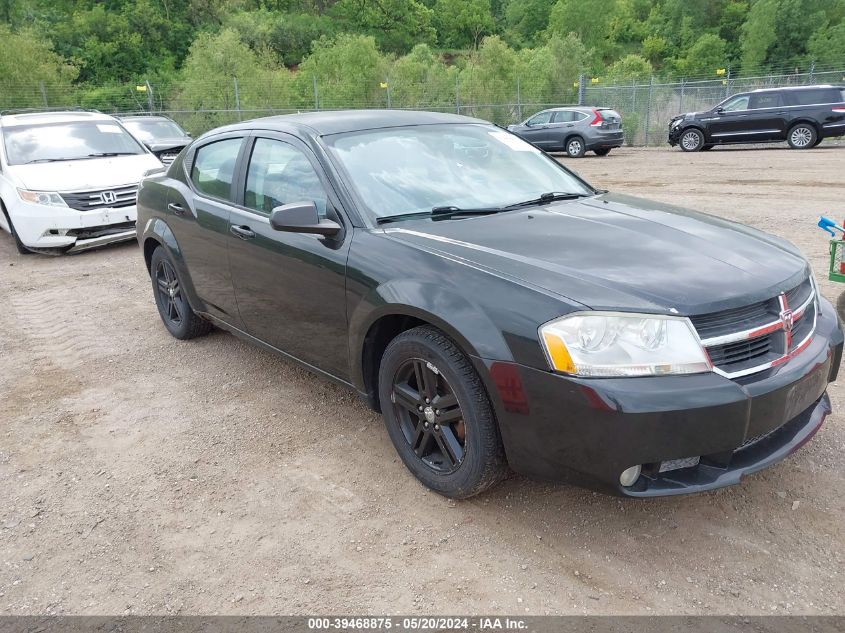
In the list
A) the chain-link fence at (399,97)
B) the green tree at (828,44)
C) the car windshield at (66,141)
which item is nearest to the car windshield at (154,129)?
the car windshield at (66,141)

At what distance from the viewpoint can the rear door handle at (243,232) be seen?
3.88m

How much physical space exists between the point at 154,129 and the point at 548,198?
1395cm

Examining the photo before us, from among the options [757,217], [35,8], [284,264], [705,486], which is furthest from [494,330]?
[35,8]

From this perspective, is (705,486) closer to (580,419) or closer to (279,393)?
(580,419)

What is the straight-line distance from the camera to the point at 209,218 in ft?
14.1

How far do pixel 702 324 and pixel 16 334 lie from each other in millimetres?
5535

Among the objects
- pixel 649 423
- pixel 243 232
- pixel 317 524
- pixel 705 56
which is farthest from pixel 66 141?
pixel 705 56

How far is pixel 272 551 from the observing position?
277 cm

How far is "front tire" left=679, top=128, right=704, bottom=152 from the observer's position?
20219mm

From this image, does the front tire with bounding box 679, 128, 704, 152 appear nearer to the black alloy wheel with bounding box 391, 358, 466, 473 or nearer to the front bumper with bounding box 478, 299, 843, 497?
the front bumper with bounding box 478, 299, 843, 497

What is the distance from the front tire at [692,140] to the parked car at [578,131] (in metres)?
1.80

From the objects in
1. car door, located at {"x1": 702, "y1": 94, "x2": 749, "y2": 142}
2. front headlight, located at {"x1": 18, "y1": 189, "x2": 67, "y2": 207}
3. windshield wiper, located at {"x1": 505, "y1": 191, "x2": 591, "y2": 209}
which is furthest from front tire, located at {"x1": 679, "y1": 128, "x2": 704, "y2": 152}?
windshield wiper, located at {"x1": 505, "y1": 191, "x2": 591, "y2": 209}

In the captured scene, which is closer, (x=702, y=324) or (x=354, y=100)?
(x=702, y=324)

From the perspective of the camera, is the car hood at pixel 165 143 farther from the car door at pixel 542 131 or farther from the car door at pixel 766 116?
the car door at pixel 766 116
